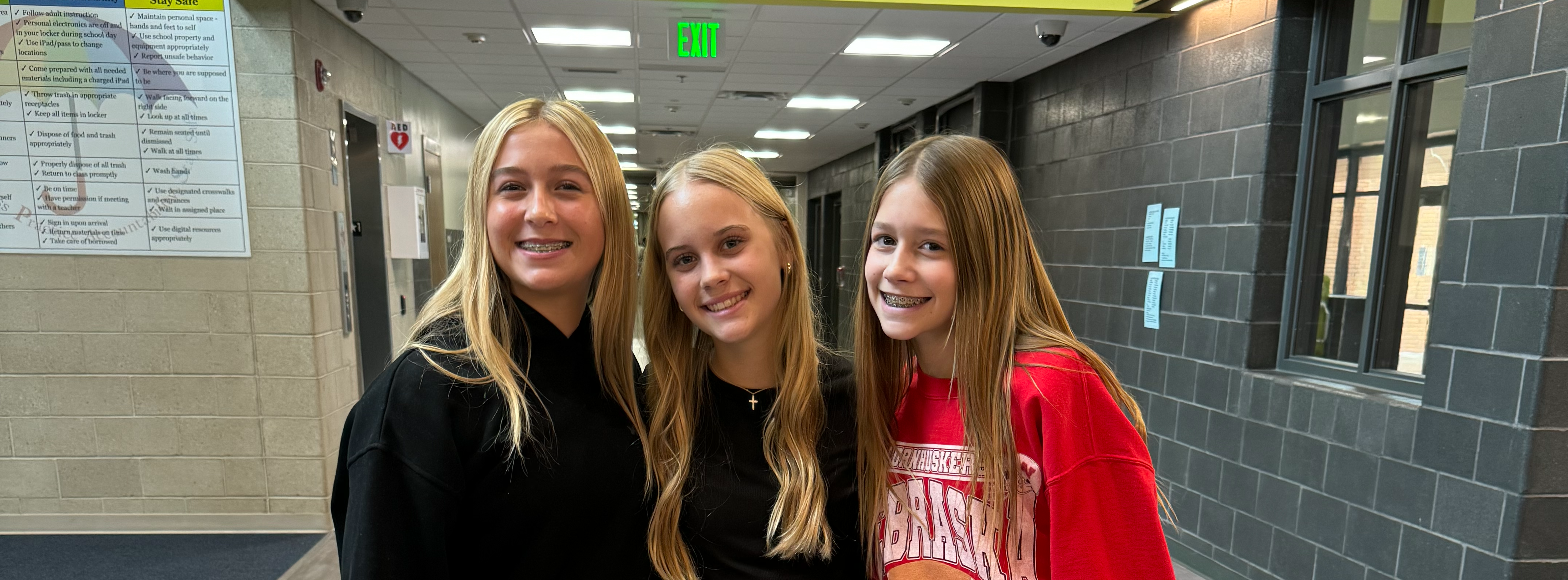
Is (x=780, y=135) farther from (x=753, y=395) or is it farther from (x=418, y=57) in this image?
(x=753, y=395)

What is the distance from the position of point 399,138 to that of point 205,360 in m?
1.50

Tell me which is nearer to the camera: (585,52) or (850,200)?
(585,52)

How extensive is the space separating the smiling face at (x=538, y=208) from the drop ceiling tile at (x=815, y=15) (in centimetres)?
271

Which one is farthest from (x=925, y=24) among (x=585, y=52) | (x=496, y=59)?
(x=496, y=59)

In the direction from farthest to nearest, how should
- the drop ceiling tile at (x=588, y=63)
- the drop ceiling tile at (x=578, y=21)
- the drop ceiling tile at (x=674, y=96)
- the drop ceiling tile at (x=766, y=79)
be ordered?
the drop ceiling tile at (x=674, y=96) → the drop ceiling tile at (x=766, y=79) → the drop ceiling tile at (x=588, y=63) → the drop ceiling tile at (x=578, y=21)

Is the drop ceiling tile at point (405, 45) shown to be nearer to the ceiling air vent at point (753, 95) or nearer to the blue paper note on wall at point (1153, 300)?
the ceiling air vent at point (753, 95)

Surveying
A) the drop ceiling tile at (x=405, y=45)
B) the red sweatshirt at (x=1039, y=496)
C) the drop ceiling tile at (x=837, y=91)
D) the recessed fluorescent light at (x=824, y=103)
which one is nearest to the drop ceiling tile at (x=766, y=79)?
the drop ceiling tile at (x=837, y=91)

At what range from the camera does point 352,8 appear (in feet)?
11.0

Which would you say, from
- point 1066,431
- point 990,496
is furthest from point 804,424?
point 1066,431

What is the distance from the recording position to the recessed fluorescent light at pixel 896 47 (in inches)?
167

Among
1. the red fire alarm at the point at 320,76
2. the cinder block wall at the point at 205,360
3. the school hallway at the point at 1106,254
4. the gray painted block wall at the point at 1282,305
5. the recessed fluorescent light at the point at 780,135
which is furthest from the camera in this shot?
A: the recessed fluorescent light at the point at 780,135

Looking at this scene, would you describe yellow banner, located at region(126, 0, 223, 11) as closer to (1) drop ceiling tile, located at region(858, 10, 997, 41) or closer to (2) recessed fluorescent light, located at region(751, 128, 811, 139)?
(1) drop ceiling tile, located at region(858, 10, 997, 41)

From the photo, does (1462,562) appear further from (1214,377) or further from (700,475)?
(700,475)

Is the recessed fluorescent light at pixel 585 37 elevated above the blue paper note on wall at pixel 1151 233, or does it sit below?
above
